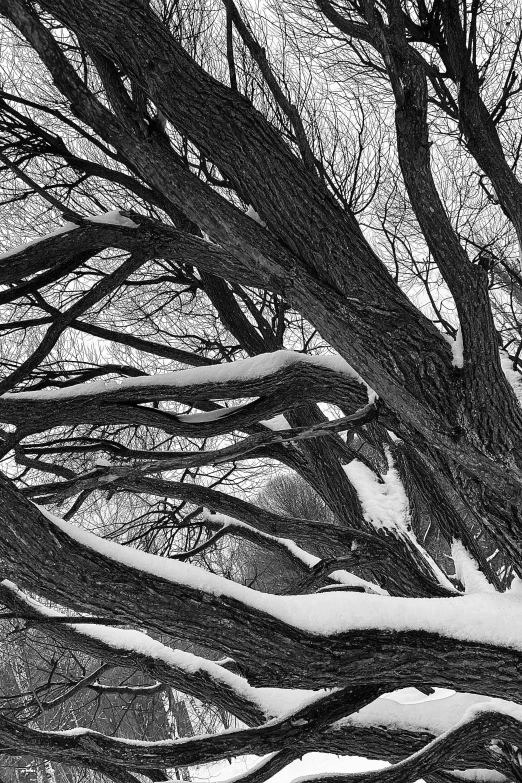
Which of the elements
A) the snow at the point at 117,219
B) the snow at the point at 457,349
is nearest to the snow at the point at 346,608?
the snow at the point at 457,349

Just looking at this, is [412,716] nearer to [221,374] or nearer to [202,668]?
[202,668]

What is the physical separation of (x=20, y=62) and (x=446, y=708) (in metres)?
4.21

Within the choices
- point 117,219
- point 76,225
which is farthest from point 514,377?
point 76,225

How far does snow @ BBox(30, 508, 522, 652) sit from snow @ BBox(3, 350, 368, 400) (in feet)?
2.84

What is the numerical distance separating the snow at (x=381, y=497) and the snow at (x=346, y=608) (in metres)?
1.56

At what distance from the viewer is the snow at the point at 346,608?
5.47ft

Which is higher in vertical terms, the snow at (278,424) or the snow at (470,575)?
the snow at (278,424)

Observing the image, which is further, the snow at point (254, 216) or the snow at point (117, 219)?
the snow at point (117, 219)

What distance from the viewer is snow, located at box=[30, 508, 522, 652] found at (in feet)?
5.47

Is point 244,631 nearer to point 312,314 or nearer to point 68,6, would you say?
point 312,314

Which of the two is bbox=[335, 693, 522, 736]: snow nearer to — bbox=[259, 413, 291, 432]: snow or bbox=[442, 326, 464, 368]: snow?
bbox=[442, 326, 464, 368]: snow

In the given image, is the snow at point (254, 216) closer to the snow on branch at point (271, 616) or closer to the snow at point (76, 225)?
the snow at point (76, 225)

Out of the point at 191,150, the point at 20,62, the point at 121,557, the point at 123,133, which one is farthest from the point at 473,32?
the point at 121,557

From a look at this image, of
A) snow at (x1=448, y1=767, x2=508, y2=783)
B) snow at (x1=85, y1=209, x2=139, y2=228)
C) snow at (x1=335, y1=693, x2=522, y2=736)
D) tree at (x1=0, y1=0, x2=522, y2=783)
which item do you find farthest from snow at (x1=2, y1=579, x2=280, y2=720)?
snow at (x1=85, y1=209, x2=139, y2=228)
